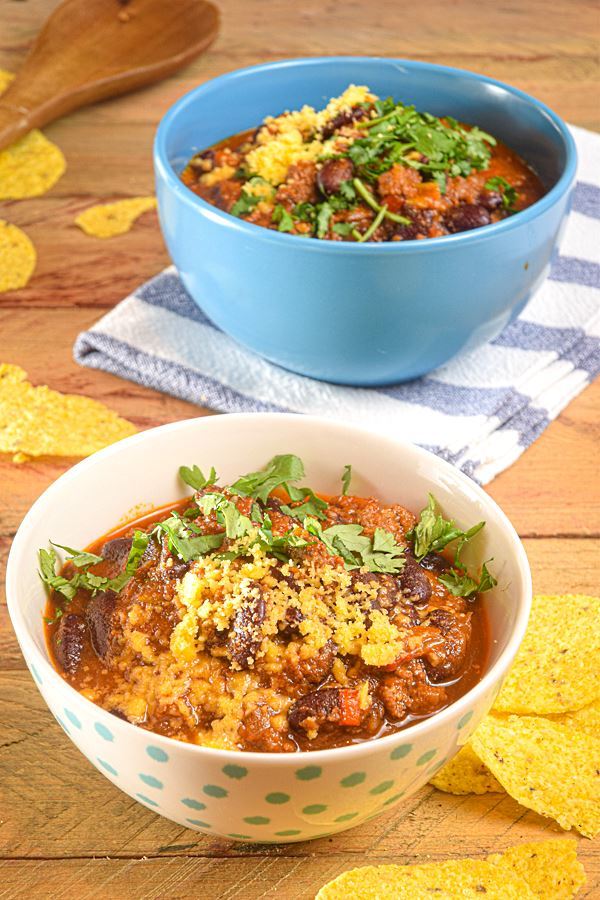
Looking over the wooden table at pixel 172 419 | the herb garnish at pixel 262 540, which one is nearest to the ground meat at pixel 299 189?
the wooden table at pixel 172 419

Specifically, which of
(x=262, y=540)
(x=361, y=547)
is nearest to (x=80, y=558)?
(x=262, y=540)

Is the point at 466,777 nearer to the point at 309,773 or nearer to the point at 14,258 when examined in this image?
the point at 309,773

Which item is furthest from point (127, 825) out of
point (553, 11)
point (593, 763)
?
point (553, 11)

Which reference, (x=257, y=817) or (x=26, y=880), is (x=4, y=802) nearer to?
(x=26, y=880)

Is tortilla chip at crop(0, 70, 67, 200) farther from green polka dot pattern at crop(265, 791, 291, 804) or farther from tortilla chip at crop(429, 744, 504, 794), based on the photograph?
green polka dot pattern at crop(265, 791, 291, 804)

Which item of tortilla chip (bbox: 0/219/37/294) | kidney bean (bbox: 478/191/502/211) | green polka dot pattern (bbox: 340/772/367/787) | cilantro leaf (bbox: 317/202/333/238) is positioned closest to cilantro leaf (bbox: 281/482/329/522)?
green polka dot pattern (bbox: 340/772/367/787)

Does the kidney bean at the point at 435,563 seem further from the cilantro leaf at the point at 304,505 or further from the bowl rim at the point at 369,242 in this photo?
the bowl rim at the point at 369,242
